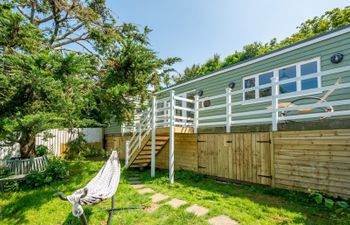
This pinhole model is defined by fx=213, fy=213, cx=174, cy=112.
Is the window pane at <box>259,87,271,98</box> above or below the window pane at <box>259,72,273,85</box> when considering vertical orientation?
below

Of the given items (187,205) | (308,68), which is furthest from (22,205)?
(308,68)

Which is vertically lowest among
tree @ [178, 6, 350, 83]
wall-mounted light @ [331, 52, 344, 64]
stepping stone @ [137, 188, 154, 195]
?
stepping stone @ [137, 188, 154, 195]

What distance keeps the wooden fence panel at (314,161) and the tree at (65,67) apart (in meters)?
4.76

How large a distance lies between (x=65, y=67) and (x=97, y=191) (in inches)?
142

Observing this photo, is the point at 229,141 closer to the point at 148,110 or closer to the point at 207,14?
the point at 148,110

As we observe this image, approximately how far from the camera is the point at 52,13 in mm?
8398

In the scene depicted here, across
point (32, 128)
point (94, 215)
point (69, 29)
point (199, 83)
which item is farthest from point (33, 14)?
point (94, 215)

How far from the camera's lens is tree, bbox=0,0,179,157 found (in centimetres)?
513

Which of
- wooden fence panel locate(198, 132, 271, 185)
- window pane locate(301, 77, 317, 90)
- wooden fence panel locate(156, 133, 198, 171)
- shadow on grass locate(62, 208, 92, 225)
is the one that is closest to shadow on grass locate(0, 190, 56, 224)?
shadow on grass locate(62, 208, 92, 225)

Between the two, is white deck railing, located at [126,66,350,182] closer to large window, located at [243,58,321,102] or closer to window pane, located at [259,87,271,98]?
large window, located at [243,58,321,102]

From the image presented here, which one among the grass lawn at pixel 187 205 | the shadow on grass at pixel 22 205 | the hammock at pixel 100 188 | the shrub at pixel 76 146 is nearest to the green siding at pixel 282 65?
the grass lawn at pixel 187 205

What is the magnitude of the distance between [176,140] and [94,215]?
4.13 metres

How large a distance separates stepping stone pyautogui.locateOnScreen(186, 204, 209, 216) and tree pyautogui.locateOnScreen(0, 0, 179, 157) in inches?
154

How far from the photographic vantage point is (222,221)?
3.53 m
